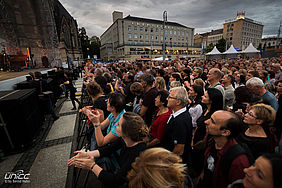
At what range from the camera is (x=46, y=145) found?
4059 millimetres

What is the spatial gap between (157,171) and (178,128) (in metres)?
1.15

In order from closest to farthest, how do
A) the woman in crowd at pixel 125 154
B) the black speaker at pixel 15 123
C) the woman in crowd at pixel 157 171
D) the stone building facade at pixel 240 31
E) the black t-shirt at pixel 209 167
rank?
the woman in crowd at pixel 157 171
the woman in crowd at pixel 125 154
the black t-shirt at pixel 209 167
the black speaker at pixel 15 123
the stone building facade at pixel 240 31

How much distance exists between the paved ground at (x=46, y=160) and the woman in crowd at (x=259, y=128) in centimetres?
366

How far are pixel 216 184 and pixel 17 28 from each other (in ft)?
83.0

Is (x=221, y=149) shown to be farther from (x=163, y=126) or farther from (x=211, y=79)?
(x=211, y=79)

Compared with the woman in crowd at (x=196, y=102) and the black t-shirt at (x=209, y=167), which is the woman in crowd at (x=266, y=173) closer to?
the black t-shirt at (x=209, y=167)

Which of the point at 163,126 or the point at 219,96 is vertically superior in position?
the point at 219,96

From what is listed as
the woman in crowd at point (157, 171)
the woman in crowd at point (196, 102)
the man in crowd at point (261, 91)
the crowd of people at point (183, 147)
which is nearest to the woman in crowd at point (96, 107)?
the crowd of people at point (183, 147)

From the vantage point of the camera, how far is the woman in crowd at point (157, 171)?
1002 millimetres

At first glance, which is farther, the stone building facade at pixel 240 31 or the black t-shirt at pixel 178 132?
the stone building facade at pixel 240 31

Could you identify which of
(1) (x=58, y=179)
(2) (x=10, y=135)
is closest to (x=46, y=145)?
(2) (x=10, y=135)

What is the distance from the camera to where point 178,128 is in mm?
2061

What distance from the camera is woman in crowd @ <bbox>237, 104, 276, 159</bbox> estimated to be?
1.81 meters

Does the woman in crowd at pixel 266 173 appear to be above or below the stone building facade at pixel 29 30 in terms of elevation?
below
